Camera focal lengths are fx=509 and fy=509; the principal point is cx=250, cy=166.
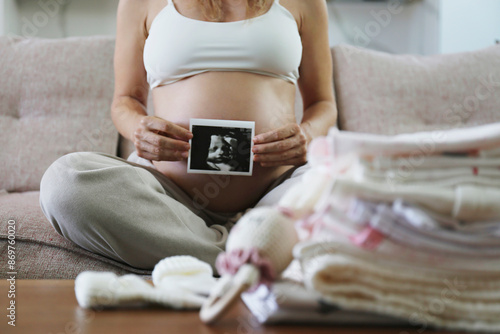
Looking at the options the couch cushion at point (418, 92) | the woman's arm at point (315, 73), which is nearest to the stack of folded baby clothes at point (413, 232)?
the woman's arm at point (315, 73)

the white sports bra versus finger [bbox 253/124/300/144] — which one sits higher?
the white sports bra

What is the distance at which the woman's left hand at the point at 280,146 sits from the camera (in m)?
1.07

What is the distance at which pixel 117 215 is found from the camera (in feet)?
2.93

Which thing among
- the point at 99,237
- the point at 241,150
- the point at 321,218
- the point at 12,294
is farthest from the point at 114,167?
the point at 321,218

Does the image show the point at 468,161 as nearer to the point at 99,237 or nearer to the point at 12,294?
the point at 12,294

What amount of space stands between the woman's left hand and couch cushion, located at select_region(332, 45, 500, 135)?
70 cm

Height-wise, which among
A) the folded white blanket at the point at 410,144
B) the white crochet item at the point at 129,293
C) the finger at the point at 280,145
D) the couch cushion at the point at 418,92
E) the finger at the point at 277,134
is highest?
the folded white blanket at the point at 410,144

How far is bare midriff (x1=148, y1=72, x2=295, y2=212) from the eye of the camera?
1134 millimetres

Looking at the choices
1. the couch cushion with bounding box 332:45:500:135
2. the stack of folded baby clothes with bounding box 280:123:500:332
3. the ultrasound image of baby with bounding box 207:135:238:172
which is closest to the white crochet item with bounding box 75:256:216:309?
the stack of folded baby clothes with bounding box 280:123:500:332

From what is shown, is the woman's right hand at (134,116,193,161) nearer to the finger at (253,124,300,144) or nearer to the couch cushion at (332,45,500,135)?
the finger at (253,124,300,144)

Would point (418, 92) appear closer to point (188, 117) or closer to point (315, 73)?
point (315, 73)

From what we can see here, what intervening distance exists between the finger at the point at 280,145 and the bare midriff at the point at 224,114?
0.09 meters

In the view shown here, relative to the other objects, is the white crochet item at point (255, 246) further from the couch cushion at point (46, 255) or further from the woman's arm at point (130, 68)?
the woman's arm at point (130, 68)

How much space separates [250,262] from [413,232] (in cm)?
14
